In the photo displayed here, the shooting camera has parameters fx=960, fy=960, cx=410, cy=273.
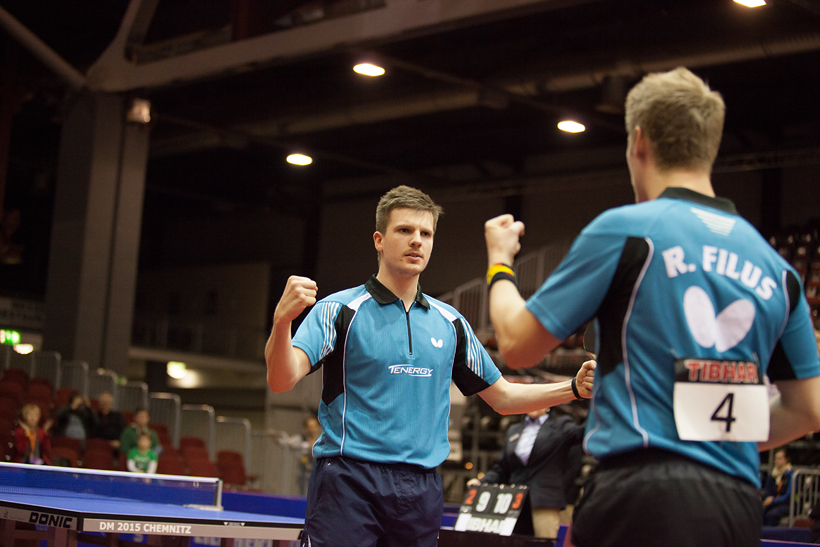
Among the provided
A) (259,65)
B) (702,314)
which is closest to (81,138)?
(259,65)

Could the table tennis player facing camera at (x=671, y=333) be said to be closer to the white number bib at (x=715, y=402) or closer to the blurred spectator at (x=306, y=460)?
the white number bib at (x=715, y=402)

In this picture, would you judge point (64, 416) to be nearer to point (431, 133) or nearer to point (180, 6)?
point (180, 6)

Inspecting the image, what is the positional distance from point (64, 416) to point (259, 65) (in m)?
6.12

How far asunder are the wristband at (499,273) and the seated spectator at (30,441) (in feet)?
A: 32.9

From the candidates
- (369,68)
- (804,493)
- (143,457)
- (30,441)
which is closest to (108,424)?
(143,457)

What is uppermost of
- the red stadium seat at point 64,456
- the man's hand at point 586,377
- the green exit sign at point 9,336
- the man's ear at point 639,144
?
the green exit sign at point 9,336

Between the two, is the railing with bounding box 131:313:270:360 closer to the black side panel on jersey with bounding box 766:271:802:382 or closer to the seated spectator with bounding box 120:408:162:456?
the seated spectator with bounding box 120:408:162:456

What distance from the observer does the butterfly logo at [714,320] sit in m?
2.01

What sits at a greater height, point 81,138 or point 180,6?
point 180,6

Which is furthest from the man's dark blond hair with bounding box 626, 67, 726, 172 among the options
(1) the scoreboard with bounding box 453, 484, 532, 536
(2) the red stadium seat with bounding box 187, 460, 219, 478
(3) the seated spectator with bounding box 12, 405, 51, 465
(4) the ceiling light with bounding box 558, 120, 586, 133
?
(4) the ceiling light with bounding box 558, 120, 586, 133

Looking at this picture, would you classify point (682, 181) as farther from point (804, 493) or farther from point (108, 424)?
point (108, 424)

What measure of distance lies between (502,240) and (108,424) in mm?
12849

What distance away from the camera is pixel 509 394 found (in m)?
3.78

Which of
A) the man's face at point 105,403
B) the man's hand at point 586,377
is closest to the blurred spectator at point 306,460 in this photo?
the man's face at point 105,403
